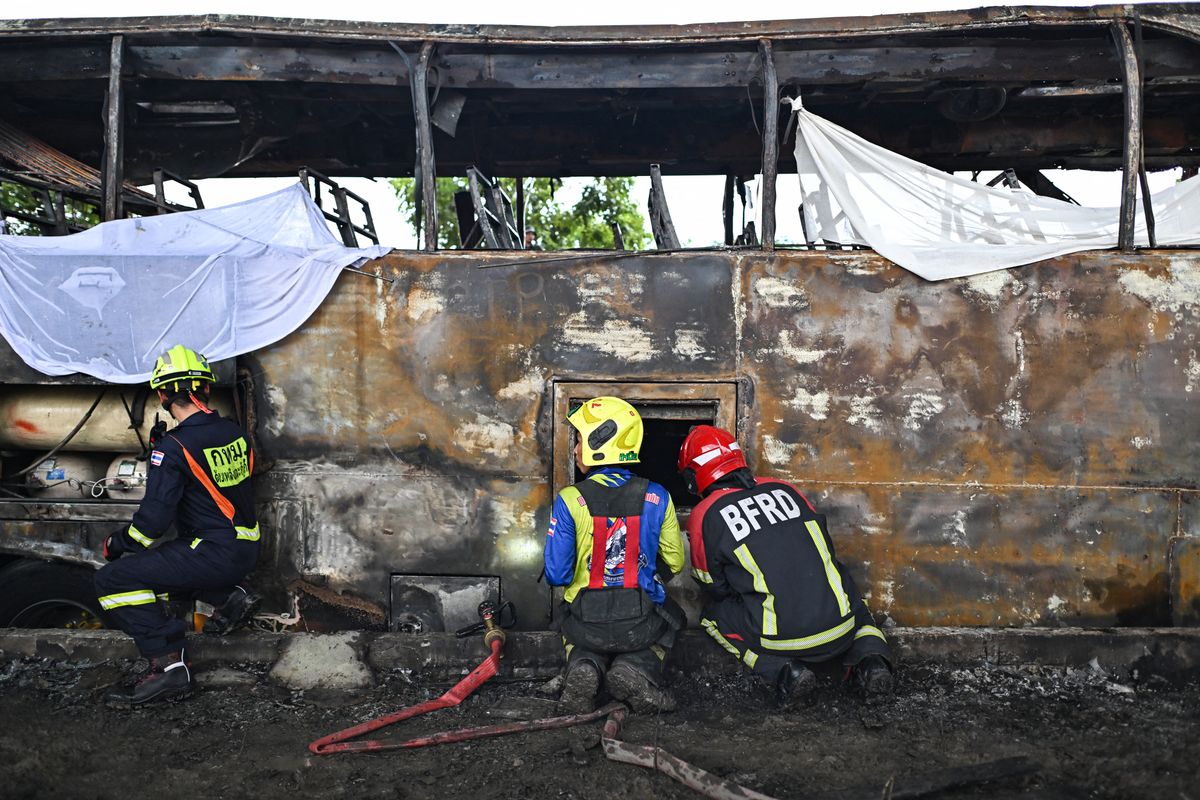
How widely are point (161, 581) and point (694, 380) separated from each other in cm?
344

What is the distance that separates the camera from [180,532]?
5133 millimetres

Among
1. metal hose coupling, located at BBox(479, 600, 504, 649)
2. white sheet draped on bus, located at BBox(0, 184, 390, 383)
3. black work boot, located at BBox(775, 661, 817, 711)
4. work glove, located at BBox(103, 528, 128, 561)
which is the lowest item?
black work boot, located at BBox(775, 661, 817, 711)

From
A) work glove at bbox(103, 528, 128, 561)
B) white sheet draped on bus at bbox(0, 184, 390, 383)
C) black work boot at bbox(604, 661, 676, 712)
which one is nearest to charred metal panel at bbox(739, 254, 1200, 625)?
black work boot at bbox(604, 661, 676, 712)

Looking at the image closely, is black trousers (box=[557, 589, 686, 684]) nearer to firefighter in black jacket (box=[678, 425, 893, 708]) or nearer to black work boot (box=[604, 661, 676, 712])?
black work boot (box=[604, 661, 676, 712])

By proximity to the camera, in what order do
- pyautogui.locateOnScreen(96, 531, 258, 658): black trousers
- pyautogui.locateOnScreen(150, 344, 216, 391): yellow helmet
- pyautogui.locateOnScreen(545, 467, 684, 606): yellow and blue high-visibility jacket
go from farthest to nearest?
pyautogui.locateOnScreen(150, 344, 216, 391): yellow helmet
pyautogui.locateOnScreen(96, 531, 258, 658): black trousers
pyautogui.locateOnScreen(545, 467, 684, 606): yellow and blue high-visibility jacket

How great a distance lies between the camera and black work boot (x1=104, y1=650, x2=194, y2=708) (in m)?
4.65

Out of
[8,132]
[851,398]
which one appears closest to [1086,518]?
[851,398]

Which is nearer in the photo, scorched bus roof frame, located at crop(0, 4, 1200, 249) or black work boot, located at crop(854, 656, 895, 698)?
black work boot, located at crop(854, 656, 895, 698)

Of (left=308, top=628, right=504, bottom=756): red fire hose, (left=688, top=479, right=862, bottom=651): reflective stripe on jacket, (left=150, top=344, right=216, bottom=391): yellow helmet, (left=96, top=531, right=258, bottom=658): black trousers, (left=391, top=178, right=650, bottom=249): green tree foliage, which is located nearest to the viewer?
(left=308, top=628, right=504, bottom=756): red fire hose

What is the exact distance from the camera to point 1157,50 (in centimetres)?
545

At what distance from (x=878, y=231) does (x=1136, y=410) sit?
2.02 meters

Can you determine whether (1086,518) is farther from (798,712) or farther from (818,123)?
(818,123)


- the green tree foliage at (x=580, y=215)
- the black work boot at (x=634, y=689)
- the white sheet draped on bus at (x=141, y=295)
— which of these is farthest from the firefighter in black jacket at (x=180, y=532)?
the green tree foliage at (x=580, y=215)

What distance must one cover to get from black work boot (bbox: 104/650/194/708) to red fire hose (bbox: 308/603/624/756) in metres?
1.12
